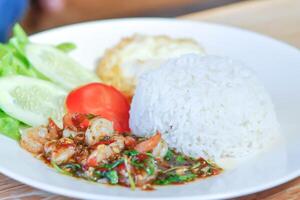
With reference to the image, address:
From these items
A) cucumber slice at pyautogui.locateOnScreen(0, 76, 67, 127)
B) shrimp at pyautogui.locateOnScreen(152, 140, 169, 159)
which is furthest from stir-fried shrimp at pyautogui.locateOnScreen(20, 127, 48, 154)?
shrimp at pyautogui.locateOnScreen(152, 140, 169, 159)

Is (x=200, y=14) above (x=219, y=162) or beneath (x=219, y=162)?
above

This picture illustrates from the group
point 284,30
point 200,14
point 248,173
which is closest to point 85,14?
point 200,14

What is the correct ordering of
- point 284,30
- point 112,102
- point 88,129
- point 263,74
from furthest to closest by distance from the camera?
point 284,30, point 263,74, point 112,102, point 88,129

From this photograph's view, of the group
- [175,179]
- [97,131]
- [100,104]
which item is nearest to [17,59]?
[100,104]

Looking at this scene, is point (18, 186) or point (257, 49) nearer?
point (18, 186)

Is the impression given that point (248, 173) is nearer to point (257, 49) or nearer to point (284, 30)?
point (257, 49)

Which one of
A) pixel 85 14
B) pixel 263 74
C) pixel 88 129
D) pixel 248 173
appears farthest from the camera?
pixel 85 14
